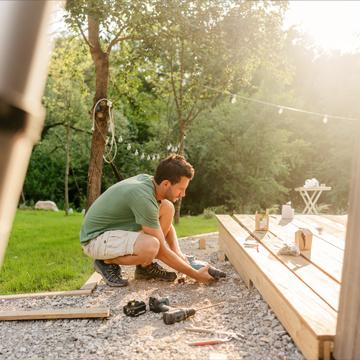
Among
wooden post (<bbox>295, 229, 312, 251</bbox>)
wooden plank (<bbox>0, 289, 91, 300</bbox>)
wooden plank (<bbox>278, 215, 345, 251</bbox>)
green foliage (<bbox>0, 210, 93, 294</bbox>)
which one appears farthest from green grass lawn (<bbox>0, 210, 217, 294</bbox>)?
wooden plank (<bbox>278, 215, 345, 251</bbox>)

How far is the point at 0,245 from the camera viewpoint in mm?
462

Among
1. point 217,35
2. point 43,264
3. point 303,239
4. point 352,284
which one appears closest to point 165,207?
point 303,239

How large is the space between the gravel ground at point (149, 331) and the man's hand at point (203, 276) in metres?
0.07

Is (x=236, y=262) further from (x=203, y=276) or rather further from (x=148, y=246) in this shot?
(x=148, y=246)

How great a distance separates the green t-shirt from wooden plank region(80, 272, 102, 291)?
38cm

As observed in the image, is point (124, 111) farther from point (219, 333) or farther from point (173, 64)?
point (219, 333)

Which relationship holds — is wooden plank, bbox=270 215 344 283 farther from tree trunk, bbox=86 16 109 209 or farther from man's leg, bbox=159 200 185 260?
tree trunk, bbox=86 16 109 209

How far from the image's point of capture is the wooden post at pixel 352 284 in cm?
189

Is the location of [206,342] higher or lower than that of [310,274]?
lower

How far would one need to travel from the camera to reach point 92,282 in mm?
4270

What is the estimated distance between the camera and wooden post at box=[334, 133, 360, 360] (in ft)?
6.20

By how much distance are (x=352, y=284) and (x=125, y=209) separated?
93.5 inches

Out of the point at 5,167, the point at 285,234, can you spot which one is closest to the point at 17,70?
the point at 5,167

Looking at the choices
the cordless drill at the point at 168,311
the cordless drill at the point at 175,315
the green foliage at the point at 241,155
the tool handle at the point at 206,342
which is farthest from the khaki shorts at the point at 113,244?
the green foliage at the point at 241,155
